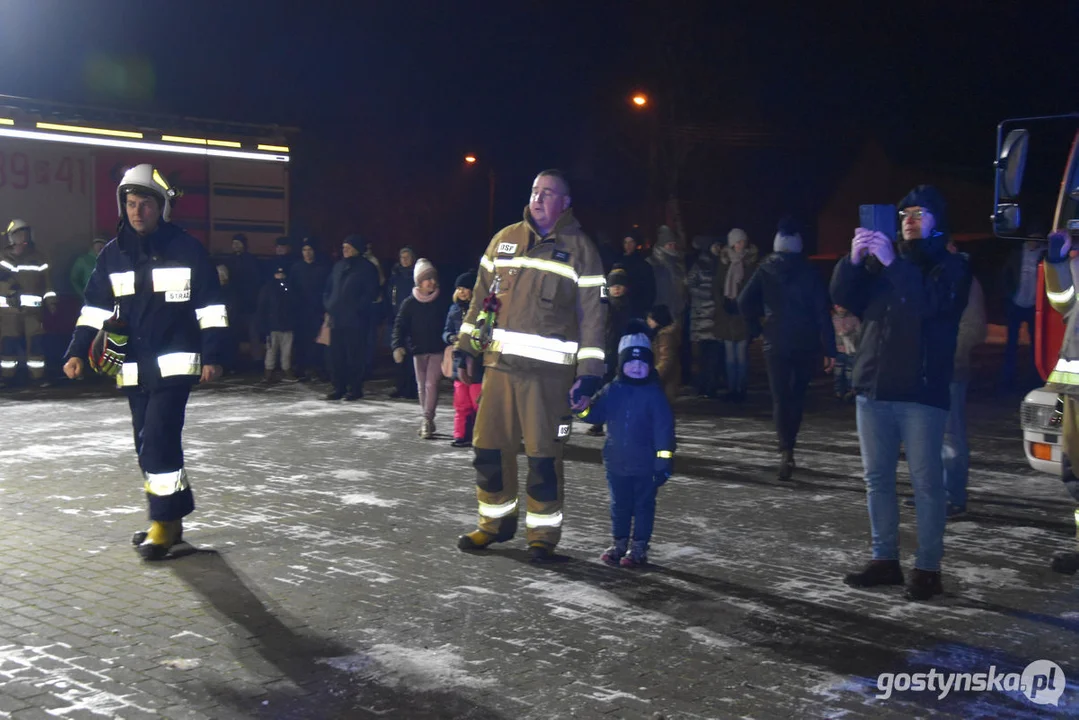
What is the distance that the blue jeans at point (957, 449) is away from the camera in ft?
26.4

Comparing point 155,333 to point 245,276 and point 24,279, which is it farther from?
point 245,276

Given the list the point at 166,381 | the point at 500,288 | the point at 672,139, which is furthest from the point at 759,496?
the point at 672,139

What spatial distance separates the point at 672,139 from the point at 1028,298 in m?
26.3

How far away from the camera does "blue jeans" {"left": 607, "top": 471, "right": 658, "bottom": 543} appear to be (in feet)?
22.2

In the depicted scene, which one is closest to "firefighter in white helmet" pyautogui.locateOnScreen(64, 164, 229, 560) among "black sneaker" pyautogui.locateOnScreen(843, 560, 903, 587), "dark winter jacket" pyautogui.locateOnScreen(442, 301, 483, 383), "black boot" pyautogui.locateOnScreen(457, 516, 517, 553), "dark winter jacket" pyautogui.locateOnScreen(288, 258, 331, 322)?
"black boot" pyautogui.locateOnScreen(457, 516, 517, 553)

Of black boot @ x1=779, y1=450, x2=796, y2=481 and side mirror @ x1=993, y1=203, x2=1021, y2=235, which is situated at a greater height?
side mirror @ x1=993, y1=203, x2=1021, y2=235

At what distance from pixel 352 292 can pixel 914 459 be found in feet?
32.2

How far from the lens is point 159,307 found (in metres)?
6.98

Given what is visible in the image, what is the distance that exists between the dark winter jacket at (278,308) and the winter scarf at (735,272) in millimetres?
6244

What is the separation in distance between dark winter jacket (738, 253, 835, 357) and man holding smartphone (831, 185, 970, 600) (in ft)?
11.1

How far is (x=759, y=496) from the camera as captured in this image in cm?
899

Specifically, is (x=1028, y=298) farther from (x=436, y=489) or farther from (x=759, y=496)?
(x=436, y=489)

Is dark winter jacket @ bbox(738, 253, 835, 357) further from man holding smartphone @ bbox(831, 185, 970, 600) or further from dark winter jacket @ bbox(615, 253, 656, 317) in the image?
dark winter jacket @ bbox(615, 253, 656, 317)

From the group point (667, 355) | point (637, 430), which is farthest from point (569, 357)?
point (667, 355)
